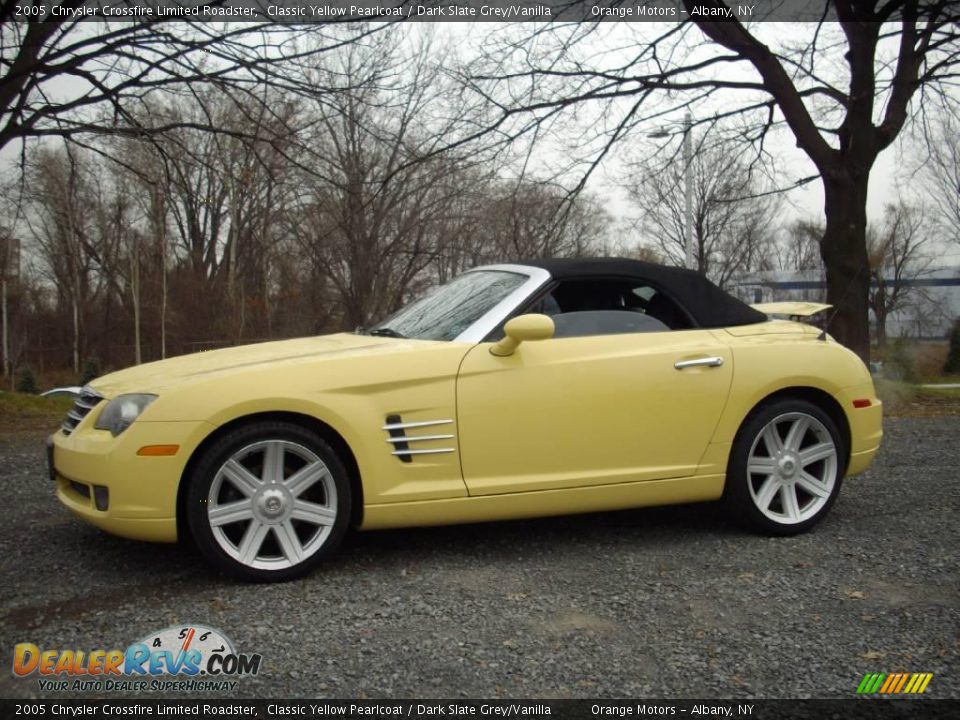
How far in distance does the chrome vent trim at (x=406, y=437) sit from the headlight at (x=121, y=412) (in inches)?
39.3

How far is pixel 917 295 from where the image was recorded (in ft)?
131

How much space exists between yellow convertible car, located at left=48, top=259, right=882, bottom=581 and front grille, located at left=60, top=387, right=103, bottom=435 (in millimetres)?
14

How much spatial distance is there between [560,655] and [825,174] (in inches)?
404

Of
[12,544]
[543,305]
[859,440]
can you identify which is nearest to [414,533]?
[543,305]

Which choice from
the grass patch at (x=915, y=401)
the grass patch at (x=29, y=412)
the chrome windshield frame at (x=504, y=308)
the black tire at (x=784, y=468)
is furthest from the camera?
the grass patch at (x=915, y=401)

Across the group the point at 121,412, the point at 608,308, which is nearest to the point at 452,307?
the point at 608,308

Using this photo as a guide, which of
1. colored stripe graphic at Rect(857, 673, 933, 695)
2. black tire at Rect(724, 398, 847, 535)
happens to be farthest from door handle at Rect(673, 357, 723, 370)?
colored stripe graphic at Rect(857, 673, 933, 695)

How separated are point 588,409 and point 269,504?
151cm

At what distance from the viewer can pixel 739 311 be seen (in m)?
4.59

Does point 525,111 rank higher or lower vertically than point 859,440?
higher

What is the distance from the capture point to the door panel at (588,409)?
383 centimetres

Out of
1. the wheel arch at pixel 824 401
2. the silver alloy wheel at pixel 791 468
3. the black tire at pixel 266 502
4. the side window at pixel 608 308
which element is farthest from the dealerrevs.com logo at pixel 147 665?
the wheel arch at pixel 824 401

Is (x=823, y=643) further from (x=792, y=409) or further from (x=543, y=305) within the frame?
(x=543, y=305)

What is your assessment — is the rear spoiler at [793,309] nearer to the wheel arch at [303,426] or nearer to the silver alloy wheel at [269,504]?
the wheel arch at [303,426]
